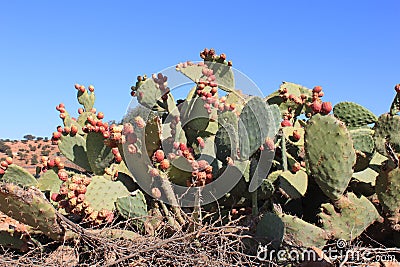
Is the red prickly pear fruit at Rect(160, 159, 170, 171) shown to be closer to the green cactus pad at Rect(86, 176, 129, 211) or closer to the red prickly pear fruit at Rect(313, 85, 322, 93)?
the green cactus pad at Rect(86, 176, 129, 211)

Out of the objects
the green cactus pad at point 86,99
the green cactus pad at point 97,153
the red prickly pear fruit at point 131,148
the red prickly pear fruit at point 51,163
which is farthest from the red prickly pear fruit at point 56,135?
the red prickly pear fruit at point 131,148

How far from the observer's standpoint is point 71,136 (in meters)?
3.06

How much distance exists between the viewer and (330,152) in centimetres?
218

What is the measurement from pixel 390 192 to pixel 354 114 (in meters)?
1.04

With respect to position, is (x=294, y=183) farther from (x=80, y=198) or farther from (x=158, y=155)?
(x=80, y=198)

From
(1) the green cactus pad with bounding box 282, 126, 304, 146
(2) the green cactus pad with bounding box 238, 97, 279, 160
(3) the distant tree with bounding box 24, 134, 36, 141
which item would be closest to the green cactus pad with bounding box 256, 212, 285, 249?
Answer: (2) the green cactus pad with bounding box 238, 97, 279, 160

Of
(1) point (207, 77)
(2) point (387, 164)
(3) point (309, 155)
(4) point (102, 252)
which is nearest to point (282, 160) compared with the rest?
(3) point (309, 155)

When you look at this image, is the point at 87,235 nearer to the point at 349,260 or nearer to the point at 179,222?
the point at 179,222

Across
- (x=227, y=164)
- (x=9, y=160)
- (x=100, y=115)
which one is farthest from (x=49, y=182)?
(x=227, y=164)

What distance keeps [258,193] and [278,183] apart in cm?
14

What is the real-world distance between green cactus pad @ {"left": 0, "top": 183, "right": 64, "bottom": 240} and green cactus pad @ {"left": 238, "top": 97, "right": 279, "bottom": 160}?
1002 millimetres

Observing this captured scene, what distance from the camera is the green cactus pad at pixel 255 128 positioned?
2510 mm

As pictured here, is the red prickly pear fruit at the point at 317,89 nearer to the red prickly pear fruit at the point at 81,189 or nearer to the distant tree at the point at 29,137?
the red prickly pear fruit at the point at 81,189

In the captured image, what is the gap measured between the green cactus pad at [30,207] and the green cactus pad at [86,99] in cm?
115
